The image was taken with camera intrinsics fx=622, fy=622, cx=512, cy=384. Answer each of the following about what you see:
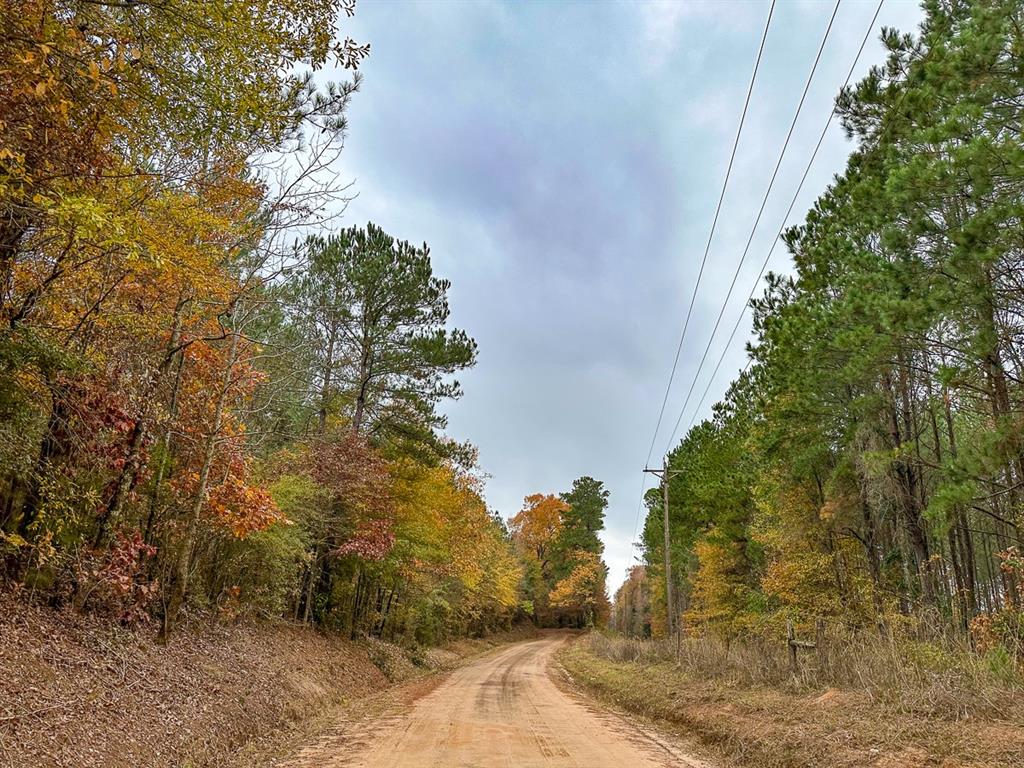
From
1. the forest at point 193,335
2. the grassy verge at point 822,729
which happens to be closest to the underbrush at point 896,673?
the grassy verge at point 822,729

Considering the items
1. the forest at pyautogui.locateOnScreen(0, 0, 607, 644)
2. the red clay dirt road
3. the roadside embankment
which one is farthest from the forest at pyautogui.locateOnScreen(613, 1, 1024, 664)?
the roadside embankment

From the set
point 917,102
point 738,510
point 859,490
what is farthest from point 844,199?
point 738,510

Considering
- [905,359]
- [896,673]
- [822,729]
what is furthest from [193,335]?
[905,359]

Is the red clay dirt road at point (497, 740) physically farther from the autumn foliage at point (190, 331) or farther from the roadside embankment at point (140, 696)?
the autumn foliage at point (190, 331)

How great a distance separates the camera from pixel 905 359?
13.4 meters

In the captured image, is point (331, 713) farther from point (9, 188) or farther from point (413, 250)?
point (413, 250)

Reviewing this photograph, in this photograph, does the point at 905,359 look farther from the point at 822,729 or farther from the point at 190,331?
the point at 190,331

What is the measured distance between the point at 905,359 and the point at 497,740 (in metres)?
11.2

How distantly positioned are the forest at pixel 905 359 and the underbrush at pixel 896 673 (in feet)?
1.25

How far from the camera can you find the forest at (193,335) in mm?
4934

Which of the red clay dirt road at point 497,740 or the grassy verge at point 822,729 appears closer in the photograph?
the grassy verge at point 822,729

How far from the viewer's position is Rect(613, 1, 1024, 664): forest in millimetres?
8352

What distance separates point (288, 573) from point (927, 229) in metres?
15.7

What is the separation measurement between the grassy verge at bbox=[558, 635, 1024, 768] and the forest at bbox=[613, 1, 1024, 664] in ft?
5.68
